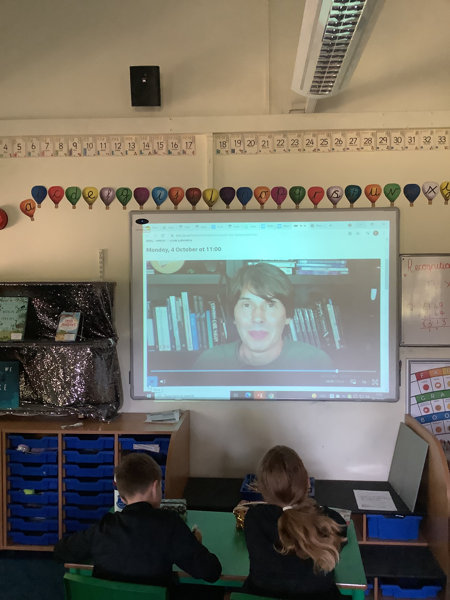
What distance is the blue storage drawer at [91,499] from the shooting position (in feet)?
8.89

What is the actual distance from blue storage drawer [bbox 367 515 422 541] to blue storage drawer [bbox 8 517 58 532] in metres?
1.72

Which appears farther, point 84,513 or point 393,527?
point 84,513

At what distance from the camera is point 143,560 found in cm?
150

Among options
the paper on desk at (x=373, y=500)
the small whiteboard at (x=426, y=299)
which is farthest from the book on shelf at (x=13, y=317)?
the small whiteboard at (x=426, y=299)

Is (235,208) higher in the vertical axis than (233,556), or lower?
higher

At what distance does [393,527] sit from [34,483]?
1945 mm

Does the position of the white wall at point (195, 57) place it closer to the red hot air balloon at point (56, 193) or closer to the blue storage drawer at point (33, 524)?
the red hot air balloon at point (56, 193)

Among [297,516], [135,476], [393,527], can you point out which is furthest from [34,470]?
[393,527]

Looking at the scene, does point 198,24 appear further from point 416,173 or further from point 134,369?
point 134,369

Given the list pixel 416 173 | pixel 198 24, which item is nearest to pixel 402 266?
pixel 416 173

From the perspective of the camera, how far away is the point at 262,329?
2.85 meters

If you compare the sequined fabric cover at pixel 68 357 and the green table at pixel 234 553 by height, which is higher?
the sequined fabric cover at pixel 68 357

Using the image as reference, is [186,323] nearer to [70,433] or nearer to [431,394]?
[70,433]

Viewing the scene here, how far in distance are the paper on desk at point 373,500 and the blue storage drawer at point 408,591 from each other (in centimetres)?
36
